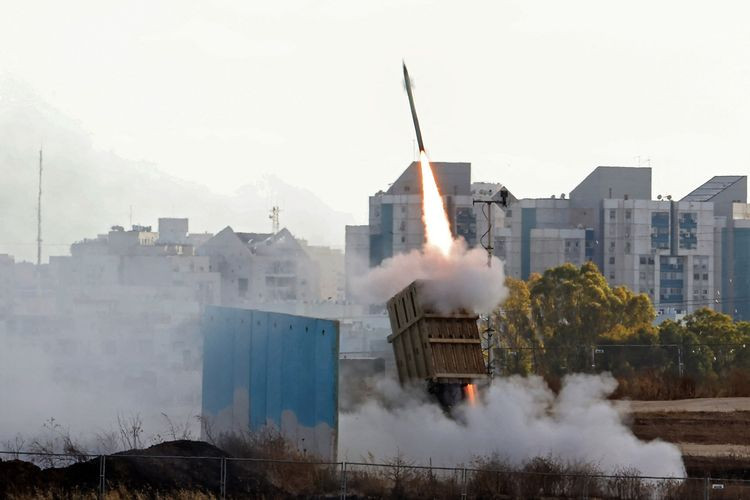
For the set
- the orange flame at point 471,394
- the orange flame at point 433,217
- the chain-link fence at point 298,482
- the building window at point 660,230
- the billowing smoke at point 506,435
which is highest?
the building window at point 660,230

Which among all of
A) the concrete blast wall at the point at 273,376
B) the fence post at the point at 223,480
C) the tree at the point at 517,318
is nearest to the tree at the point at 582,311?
the tree at the point at 517,318

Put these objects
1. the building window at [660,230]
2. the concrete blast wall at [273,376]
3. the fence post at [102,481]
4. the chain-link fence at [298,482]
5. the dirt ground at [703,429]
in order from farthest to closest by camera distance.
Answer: the building window at [660,230] → the dirt ground at [703,429] → the concrete blast wall at [273,376] → the chain-link fence at [298,482] → the fence post at [102,481]

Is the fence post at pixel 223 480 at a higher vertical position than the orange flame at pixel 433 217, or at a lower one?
lower

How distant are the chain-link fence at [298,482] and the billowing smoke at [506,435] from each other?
105 inches

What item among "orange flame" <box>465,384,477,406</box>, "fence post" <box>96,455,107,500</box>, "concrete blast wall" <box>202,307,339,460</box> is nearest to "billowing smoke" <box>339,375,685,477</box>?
"orange flame" <box>465,384,477,406</box>

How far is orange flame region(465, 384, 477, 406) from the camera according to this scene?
38.6 meters

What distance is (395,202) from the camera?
167375 mm

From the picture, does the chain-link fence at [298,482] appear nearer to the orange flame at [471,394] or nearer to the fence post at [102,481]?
the fence post at [102,481]

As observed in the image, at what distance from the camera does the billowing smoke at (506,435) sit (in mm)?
36969

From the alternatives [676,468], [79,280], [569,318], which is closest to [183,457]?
[676,468]

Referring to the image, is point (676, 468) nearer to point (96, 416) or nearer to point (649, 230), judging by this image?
point (96, 416)

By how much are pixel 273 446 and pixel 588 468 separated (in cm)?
688

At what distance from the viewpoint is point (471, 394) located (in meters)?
38.6

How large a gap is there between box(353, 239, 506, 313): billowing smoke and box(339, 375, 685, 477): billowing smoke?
2327mm
